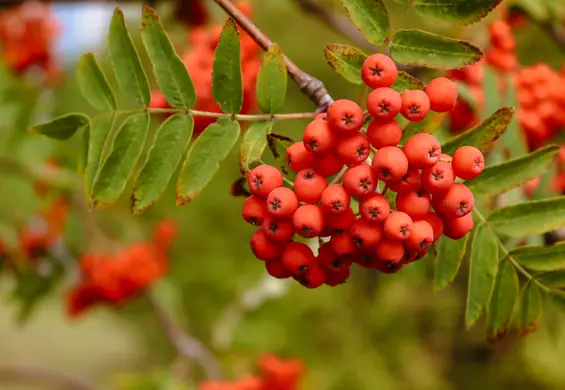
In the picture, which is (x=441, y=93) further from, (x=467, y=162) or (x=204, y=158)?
(x=204, y=158)

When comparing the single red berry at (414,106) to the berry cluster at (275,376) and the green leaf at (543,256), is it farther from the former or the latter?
the berry cluster at (275,376)

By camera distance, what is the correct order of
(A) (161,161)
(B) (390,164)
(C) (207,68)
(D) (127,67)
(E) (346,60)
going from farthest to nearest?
(C) (207,68)
(D) (127,67)
(A) (161,161)
(E) (346,60)
(B) (390,164)

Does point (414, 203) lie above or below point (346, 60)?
below

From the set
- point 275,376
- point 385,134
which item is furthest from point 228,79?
point 275,376

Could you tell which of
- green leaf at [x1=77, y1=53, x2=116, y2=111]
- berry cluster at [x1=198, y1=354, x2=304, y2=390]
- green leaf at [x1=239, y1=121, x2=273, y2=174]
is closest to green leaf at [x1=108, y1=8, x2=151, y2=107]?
green leaf at [x1=77, y1=53, x2=116, y2=111]

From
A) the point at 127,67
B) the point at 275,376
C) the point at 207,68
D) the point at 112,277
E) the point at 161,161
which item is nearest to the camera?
the point at 161,161

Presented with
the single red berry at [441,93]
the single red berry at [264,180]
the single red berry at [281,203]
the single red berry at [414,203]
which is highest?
the single red berry at [441,93]

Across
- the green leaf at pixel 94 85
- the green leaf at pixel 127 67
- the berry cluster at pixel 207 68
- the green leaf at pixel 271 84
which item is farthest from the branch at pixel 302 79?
the berry cluster at pixel 207 68
